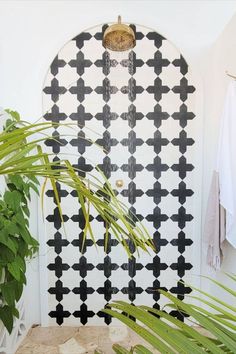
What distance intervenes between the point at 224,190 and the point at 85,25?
167 centimetres

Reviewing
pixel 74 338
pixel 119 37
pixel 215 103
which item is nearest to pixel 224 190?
pixel 215 103

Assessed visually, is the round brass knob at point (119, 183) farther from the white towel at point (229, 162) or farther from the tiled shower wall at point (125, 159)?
the white towel at point (229, 162)

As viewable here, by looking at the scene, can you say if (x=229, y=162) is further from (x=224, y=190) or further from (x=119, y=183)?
(x=119, y=183)

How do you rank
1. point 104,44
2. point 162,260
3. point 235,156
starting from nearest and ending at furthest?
1. point 235,156
2. point 104,44
3. point 162,260

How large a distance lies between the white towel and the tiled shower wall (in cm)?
36

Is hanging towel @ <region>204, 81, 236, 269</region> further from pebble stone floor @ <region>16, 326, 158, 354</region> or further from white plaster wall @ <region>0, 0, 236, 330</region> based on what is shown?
pebble stone floor @ <region>16, 326, 158, 354</region>

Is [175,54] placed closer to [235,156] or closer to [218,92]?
[218,92]

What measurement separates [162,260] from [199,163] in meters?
0.88

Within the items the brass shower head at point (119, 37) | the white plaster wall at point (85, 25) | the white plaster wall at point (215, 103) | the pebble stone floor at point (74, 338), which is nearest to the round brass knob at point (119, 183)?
the white plaster wall at point (215, 103)

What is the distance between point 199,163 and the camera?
2125 millimetres

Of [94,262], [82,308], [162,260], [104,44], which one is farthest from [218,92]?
[82,308]

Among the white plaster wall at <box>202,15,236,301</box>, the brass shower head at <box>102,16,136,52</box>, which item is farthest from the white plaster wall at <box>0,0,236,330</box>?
the brass shower head at <box>102,16,136,52</box>

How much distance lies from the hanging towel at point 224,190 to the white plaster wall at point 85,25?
0.31 meters

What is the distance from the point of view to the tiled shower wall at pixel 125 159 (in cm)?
207
